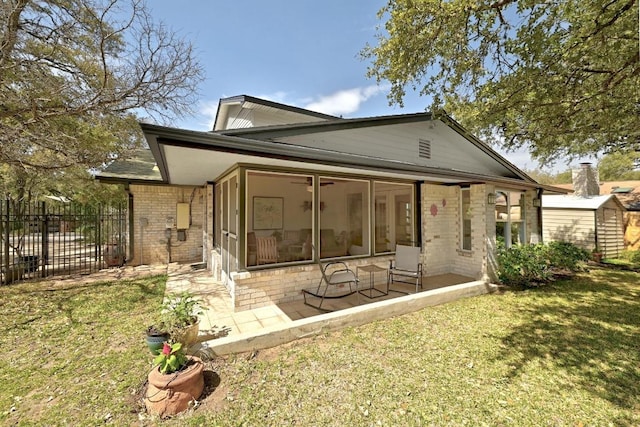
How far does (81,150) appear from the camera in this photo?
746 cm

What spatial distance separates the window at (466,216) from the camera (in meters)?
7.86

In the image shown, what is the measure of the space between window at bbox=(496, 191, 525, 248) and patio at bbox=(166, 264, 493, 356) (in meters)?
2.94

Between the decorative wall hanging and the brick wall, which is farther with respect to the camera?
the brick wall

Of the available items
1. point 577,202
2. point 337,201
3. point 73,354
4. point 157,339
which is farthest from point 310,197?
point 577,202

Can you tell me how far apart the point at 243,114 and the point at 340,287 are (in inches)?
233

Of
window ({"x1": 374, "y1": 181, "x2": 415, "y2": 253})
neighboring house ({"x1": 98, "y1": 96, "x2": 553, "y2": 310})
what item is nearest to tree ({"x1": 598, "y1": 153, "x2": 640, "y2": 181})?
neighboring house ({"x1": 98, "y1": 96, "x2": 553, "y2": 310})

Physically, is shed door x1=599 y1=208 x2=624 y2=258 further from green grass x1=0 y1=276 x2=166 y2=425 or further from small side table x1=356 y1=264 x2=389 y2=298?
green grass x1=0 y1=276 x2=166 y2=425

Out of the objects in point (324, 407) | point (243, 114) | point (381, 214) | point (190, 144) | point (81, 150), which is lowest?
point (324, 407)

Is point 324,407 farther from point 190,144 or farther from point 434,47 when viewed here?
point 434,47

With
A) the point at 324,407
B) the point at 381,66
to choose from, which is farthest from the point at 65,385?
the point at 381,66

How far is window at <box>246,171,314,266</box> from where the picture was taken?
5578 mm

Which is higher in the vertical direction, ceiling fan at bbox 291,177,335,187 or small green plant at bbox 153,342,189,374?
ceiling fan at bbox 291,177,335,187

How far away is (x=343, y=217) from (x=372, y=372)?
12.7ft

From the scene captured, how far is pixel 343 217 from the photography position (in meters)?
6.80
